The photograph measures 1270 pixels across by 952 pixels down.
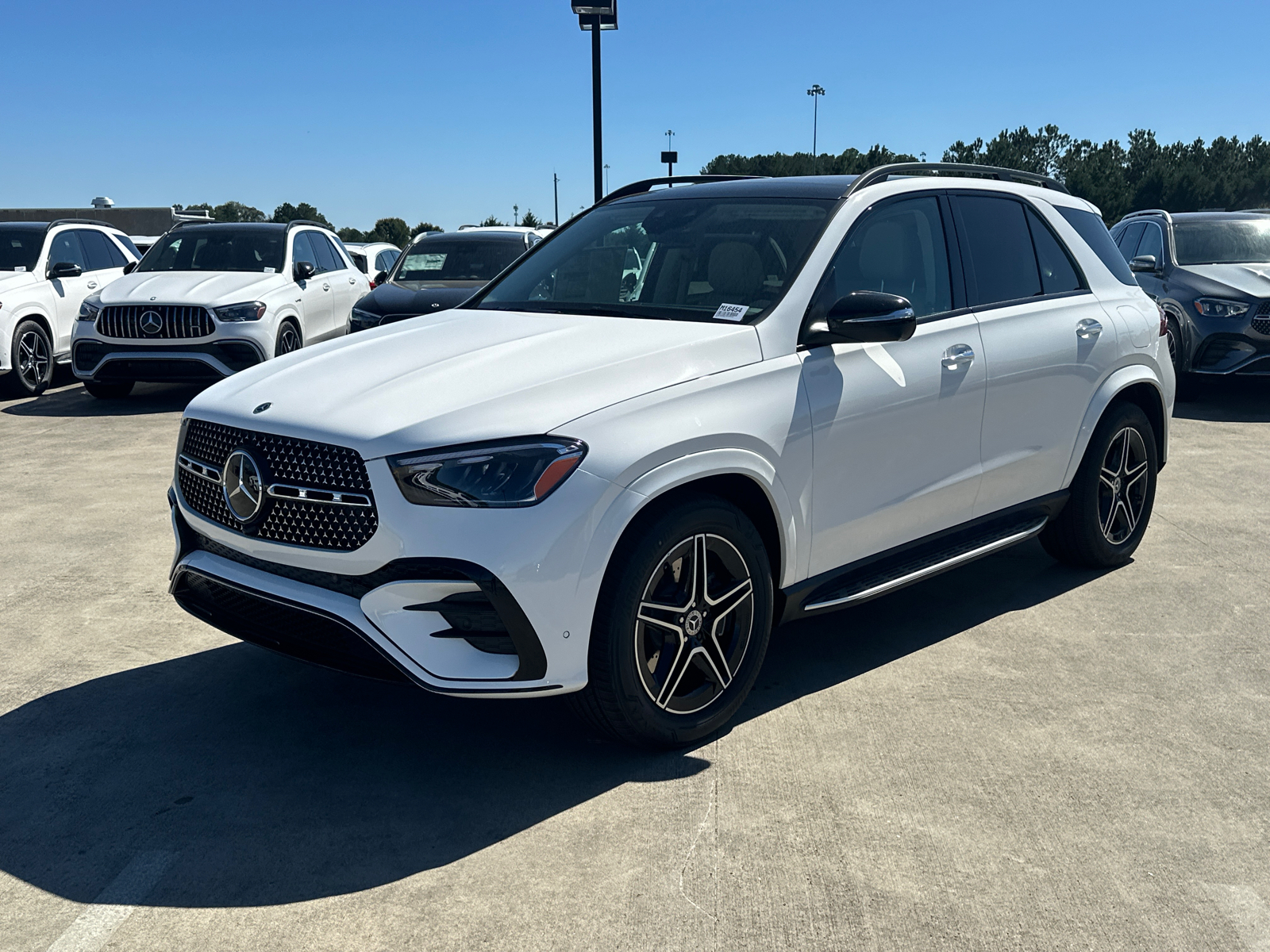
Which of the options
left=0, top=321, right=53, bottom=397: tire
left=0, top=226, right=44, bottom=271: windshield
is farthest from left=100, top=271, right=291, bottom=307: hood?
left=0, top=226, right=44, bottom=271: windshield

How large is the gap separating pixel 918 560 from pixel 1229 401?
9.03m

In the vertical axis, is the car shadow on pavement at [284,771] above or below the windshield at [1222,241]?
below

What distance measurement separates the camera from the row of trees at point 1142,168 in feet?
271

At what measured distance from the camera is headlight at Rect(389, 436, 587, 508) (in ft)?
10.5

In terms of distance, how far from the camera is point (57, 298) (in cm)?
1253

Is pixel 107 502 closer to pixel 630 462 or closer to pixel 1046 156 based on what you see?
pixel 630 462

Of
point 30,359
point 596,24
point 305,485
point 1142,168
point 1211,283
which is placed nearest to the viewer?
point 305,485

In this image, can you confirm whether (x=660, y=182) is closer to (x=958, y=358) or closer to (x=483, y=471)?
(x=958, y=358)

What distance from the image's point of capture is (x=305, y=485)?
339 centimetres

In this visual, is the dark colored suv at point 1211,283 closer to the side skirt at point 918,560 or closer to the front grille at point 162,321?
the side skirt at point 918,560

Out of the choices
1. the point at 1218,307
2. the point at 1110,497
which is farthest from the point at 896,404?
the point at 1218,307

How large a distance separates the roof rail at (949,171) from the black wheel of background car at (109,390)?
29.1 ft

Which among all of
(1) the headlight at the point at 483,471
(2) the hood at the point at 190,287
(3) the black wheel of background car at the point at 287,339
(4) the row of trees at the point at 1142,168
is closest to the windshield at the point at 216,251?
(2) the hood at the point at 190,287

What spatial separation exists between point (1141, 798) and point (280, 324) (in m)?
9.78
